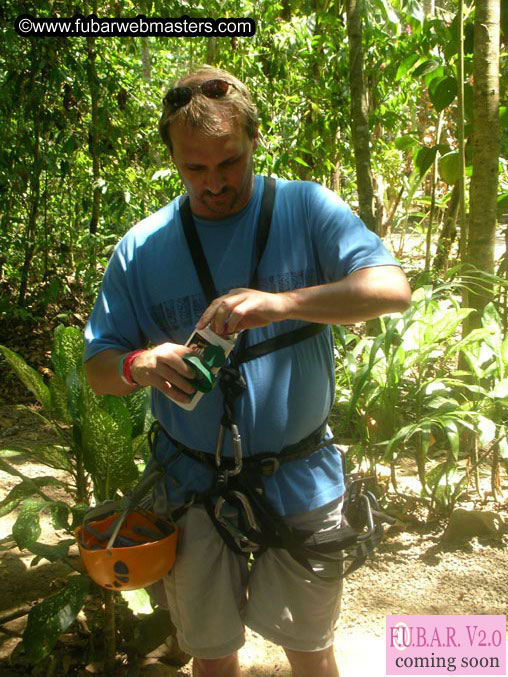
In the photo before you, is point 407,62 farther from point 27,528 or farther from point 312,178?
point 27,528

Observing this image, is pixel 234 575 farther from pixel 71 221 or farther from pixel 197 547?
pixel 71 221

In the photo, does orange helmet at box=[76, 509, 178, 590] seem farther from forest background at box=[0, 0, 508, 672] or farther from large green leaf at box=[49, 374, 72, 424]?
large green leaf at box=[49, 374, 72, 424]

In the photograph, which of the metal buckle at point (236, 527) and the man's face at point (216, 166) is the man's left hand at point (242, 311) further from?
the metal buckle at point (236, 527)

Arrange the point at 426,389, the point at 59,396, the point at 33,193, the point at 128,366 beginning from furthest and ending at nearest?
the point at 33,193, the point at 426,389, the point at 59,396, the point at 128,366

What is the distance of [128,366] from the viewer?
1.65 m

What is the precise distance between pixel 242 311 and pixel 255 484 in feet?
1.62

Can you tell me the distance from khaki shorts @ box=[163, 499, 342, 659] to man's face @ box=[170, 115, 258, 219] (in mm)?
797

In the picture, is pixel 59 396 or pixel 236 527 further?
pixel 59 396

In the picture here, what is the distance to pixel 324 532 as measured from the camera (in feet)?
5.88

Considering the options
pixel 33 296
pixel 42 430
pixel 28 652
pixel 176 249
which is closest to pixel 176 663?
pixel 28 652

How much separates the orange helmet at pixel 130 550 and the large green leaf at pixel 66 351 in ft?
2.78

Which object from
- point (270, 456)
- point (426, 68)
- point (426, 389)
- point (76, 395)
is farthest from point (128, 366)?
point (426, 68)

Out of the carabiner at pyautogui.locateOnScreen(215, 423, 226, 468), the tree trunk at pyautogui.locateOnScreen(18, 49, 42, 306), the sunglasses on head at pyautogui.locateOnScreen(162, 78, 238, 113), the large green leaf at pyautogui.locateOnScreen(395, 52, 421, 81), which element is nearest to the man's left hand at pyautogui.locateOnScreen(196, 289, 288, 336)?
the carabiner at pyautogui.locateOnScreen(215, 423, 226, 468)

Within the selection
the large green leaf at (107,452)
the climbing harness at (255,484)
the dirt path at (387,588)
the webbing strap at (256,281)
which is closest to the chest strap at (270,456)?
the climbing harness at (255,484)
